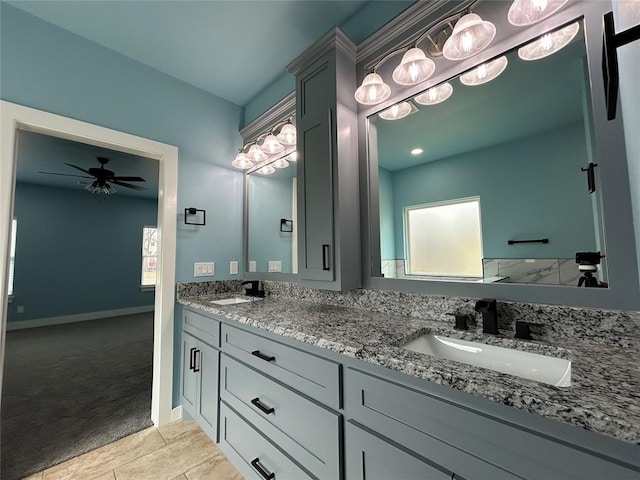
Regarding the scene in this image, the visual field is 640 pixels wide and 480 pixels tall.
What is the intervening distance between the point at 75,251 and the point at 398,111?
22.9ft

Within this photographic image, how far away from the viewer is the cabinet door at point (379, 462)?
695 mm

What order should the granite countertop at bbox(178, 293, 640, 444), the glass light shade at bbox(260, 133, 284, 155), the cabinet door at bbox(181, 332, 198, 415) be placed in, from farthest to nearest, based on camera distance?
the glass light shade at bbox(260, 133, 284, 155) < the cabinet door at bbox(181, 332, 198, 415) < the granite countertop at bbox(178, 293, 640, 444)

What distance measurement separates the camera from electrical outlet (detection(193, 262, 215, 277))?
2.25m

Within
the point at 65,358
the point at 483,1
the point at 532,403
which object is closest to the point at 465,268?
the point at 532,403

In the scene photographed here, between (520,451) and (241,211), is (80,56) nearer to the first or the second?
(241,211)

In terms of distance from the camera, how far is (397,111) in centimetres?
150

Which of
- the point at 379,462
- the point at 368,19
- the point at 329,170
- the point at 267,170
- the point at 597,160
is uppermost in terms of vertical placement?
the point at 368,19

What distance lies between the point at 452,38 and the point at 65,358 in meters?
5.03

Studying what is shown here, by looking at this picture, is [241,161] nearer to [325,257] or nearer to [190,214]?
[190,214]

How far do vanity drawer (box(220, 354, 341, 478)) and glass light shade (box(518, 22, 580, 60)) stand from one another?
1627 mm

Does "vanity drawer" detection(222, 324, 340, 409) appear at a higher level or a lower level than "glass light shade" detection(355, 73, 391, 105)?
lower

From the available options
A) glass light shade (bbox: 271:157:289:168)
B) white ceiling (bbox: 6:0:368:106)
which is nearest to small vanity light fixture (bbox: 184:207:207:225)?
glass light shade (bbox: 271:157:289:168)

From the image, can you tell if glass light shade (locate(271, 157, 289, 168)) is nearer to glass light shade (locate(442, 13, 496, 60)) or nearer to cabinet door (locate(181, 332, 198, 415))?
glass light shade (locate(442, 13, 496, 60))

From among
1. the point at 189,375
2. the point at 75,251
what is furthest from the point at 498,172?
the point at 75,251
